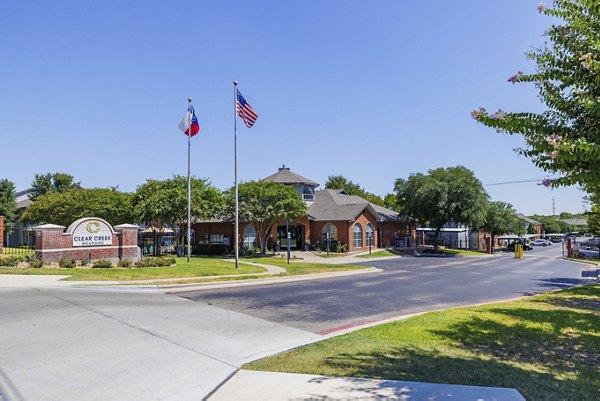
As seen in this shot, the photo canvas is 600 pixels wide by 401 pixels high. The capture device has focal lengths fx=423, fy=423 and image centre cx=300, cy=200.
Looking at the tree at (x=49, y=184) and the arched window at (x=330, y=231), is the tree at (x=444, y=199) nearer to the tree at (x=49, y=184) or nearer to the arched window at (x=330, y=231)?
the arched window at (x=330, y=231)

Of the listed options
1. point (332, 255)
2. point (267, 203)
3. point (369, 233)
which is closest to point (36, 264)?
point (267, 203)

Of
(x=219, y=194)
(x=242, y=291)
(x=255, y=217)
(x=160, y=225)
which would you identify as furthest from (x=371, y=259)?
(x=242, y=291)

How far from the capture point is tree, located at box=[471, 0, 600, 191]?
5.54 metres

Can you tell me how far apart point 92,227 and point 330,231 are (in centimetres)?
2520

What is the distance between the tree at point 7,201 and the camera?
52.3 meters

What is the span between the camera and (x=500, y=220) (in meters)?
60.4

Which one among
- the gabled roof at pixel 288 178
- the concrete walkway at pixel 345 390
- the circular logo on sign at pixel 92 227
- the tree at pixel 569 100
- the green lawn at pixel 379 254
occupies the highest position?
the gabled roof at pixel 288 178

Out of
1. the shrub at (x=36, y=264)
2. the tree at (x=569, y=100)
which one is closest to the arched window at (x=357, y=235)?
the shrub at (x=36, y=264)

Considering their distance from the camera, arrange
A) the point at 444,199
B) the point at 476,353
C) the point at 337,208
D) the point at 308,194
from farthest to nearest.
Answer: the point at 308,194, the point at 444,199, the point at 337,208, the point at 476,353

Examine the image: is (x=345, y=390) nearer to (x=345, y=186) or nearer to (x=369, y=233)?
(x=369, y=233)

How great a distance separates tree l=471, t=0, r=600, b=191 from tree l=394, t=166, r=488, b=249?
40369 mm

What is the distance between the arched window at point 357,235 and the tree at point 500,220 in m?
25.1

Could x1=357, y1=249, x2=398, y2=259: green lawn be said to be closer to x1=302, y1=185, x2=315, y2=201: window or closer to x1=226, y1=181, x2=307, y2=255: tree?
x1=226, y1=181, x2=307, y2=255: tree

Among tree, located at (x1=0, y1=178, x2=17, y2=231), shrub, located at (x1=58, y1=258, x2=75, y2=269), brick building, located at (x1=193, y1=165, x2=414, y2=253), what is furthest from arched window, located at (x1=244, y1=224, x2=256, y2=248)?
tree, located at (x1=0, y1=178, x2=17, y2=231)
